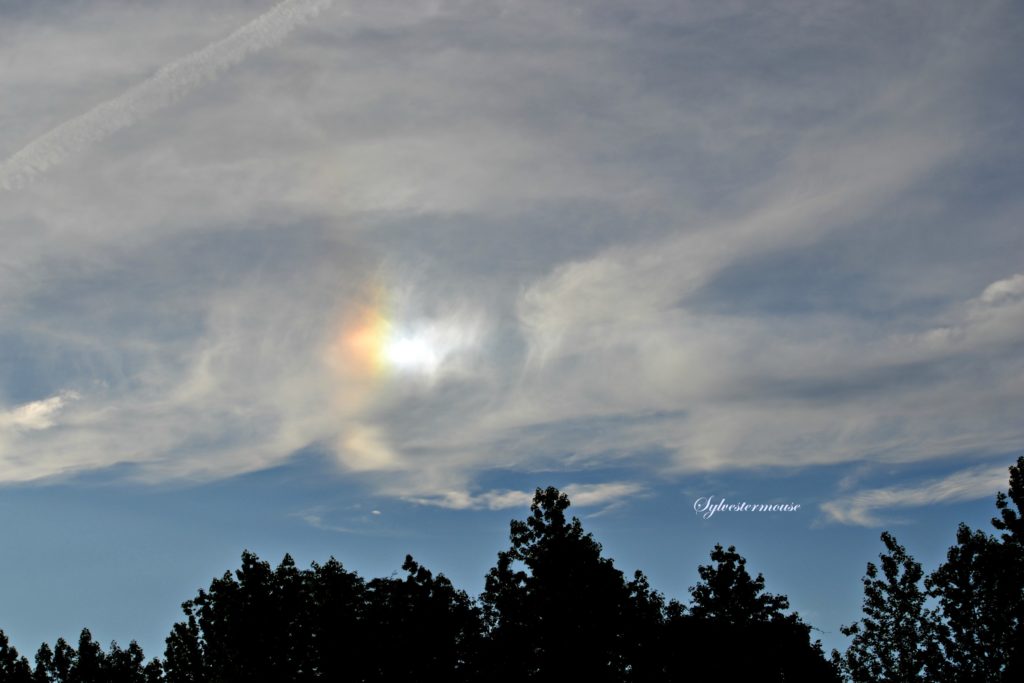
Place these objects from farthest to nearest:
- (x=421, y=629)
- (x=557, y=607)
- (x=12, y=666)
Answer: (x=12, y=666) → (x=421, y=629) → (x=557, y=607)

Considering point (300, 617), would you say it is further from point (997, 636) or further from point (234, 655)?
point (997, 636)

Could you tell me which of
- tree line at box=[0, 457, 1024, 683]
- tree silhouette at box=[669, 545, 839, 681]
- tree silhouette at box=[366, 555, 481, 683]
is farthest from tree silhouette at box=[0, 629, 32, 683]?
tree silhouette at box=[669, 545, 839, 681]

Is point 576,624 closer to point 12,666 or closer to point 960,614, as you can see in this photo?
point 960,614

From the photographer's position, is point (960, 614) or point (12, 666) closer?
point (960, 614)

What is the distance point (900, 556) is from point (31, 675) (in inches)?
3803

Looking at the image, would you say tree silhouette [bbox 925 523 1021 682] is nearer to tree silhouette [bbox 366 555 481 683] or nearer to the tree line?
the tree line

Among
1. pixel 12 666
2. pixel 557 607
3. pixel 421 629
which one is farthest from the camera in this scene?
pixel 12 666

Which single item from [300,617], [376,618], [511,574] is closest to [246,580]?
[300,617]

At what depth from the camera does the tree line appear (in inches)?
2539

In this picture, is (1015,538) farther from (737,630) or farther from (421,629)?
(421,629)

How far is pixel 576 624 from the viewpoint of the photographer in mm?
64062

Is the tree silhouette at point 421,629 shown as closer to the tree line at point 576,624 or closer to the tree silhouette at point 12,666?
the tree line at point 576,624

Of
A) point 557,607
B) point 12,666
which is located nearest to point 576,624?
point 557,607

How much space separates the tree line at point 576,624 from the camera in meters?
64.5
